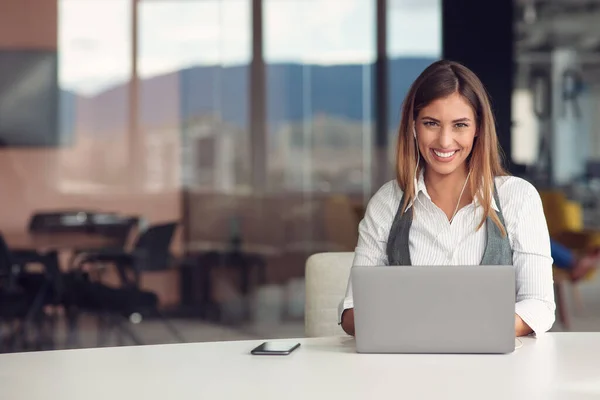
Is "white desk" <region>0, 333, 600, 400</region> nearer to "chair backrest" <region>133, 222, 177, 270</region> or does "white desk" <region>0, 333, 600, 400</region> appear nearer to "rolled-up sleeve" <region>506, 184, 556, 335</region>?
"rolled-up sleeve" <region>506, 184, 556, 335</region>

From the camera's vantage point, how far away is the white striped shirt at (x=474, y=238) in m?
2.63

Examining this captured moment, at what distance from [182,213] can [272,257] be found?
668 mm

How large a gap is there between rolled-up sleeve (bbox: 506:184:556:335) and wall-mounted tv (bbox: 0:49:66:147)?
409 cm

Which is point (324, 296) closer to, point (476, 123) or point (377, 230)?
point (377, 230)

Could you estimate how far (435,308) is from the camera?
7.40 feet

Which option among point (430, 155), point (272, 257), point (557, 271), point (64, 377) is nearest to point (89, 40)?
point (272, 257)

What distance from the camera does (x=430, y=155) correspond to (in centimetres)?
280

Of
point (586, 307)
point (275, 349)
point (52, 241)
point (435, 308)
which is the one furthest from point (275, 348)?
point (586, 307)

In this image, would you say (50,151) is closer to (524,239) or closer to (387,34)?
(387,34)

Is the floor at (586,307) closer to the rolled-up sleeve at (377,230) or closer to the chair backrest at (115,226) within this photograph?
the chair backrest at (115,226)

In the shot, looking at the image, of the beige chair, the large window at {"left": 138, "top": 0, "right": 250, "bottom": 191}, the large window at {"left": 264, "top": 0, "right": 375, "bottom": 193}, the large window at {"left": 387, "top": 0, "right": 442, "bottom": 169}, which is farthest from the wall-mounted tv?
the beige chair

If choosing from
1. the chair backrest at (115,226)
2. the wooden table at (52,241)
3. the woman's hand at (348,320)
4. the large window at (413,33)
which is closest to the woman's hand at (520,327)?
the woman's hand at (348,320)

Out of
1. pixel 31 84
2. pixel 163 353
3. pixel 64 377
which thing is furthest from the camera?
pixel 31 84

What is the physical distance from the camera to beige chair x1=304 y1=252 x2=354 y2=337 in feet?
9.89
